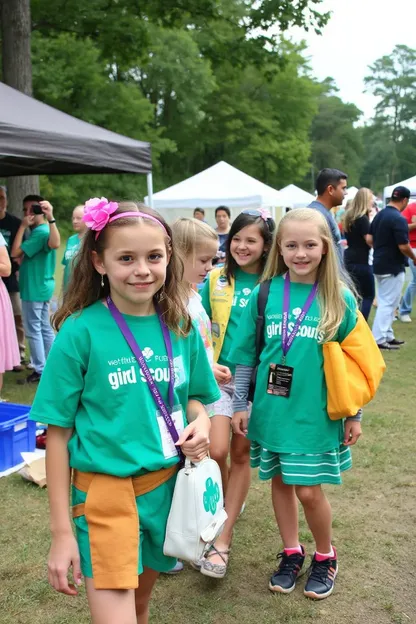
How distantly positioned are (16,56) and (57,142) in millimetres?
4164

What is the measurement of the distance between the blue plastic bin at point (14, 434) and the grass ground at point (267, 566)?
0.20 meters

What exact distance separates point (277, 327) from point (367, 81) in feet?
253

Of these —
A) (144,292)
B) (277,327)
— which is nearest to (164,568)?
(144,292)

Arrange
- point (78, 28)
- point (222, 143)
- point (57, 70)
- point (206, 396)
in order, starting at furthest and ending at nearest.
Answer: point (222, 143)
point (57, 70)
point (78, 28)
point (206, 396)

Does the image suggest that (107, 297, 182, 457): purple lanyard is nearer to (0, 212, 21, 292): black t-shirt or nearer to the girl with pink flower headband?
the girl with pink flower headband

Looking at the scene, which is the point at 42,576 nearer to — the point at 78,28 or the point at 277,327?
the point at 277,327

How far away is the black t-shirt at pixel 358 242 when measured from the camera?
26.3 ft

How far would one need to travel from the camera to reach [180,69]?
32594mm

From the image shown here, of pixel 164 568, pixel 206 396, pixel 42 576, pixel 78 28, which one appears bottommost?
pixel 42 576

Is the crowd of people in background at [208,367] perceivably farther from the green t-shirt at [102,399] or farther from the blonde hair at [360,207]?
the blonde hair at [360,207]

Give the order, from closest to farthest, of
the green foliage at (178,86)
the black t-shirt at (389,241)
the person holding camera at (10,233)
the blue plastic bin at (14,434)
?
the blue plastic bin at (14,434) → the person holding camera at (10,233) → the black t-shirt at (389,241) → the green foliage at (178,86)

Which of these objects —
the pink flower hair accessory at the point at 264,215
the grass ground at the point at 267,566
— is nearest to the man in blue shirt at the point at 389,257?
the grass ground at the point at 267,566

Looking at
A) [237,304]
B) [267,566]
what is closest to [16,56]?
[237,304]

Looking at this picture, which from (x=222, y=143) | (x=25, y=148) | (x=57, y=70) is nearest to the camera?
(x=25, y=148)
